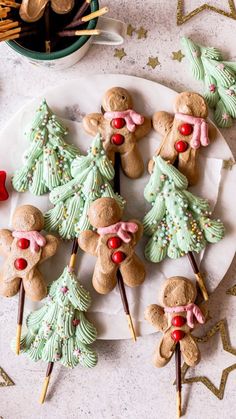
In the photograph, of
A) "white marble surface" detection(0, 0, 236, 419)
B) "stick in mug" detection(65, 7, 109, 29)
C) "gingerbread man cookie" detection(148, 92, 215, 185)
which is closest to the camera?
"stick in mug" detection(65, 7, 109, 29)

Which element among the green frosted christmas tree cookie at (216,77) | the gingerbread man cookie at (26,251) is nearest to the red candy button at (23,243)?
the gingerbread man cookie at (26,251)

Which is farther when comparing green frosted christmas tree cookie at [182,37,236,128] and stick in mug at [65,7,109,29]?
green frosted christmas tree cookie at [182,37,236,128]

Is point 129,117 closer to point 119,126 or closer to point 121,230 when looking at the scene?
point 119,126

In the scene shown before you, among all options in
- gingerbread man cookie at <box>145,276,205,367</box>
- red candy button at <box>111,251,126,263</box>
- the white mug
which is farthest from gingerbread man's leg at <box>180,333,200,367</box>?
Result: the white mug

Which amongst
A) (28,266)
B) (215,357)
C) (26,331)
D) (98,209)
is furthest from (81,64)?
(215,357)

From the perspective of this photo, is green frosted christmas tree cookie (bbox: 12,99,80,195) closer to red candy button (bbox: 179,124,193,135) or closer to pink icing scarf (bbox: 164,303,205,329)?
red candy button (bbox: 179,124,193,135)

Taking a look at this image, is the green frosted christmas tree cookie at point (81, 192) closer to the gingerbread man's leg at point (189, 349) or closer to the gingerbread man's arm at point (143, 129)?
the gingerbread man's arm at point (143, 129)

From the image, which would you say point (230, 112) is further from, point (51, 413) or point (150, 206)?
point (51, 413)
